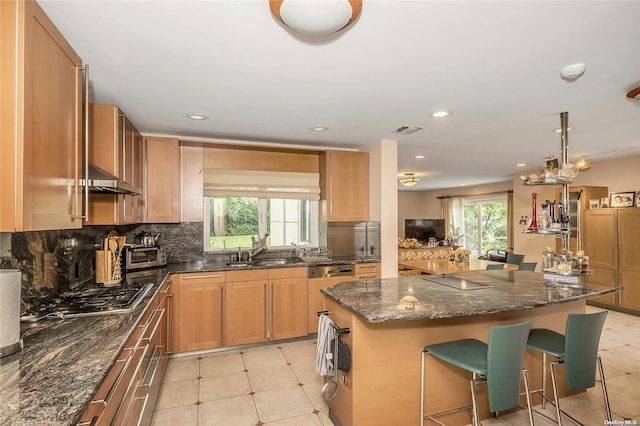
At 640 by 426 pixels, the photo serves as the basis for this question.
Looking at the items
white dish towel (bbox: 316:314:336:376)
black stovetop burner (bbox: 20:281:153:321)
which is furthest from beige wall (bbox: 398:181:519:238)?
black stovetop burner (bbox: 20:281:153:321)

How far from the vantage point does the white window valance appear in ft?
12.3

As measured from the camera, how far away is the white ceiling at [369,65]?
146 centimetres

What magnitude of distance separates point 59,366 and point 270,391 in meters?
1.79

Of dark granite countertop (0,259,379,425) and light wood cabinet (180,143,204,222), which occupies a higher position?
light wood cabinet (180,143,204,222)

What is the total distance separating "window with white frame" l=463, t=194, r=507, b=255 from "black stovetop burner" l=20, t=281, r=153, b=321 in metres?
8.37

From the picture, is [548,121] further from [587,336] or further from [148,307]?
[148,307]

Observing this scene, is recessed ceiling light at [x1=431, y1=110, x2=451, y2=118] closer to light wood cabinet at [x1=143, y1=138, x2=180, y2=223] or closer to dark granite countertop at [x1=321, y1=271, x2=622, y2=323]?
dark granite countertop at [x1=321, y1=271, x2=622, y2=323]

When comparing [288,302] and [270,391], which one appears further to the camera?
[288,302]

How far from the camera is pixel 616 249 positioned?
4.85 metres

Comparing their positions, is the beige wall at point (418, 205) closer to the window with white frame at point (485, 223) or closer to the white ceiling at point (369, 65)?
the window with white frame at point (485, 223)

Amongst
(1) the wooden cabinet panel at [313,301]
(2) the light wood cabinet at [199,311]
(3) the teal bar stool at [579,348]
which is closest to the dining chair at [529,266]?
(3) the teal bar stool at [579,348]

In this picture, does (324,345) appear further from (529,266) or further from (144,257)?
(529,266)

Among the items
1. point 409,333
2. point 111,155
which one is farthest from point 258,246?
point 409,333

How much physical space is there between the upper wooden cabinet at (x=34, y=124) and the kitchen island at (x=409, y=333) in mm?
1518
